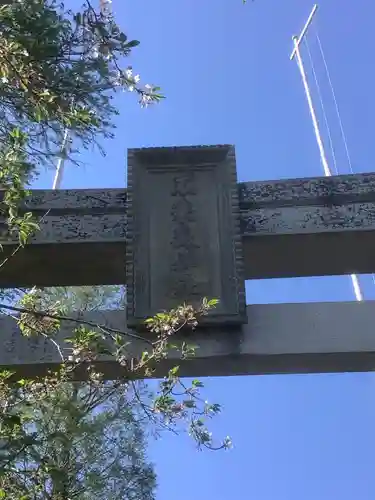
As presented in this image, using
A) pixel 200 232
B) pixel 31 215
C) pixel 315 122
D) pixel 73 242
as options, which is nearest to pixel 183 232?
pixel 200 232

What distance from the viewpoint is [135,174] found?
9.88 ft

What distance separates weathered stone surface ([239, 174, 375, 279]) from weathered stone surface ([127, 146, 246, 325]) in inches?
5.1

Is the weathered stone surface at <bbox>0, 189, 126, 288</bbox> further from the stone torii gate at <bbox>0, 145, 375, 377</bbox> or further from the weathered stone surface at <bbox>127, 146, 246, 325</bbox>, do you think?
the weathered stone surface at <bbox>127, 146, 246, 325</bbox>

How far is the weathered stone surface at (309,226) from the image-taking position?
2.89 m

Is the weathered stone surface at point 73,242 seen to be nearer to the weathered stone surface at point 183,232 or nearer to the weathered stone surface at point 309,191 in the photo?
the weathered stone surface at point 183,232

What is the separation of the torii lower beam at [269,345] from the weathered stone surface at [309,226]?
0.26 metres

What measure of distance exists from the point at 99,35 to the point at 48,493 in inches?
56.4

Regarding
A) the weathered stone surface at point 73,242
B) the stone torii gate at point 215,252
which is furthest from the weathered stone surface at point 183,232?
the weathered stone surface at point 73,242

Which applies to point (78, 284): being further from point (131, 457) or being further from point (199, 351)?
point (131, 457)

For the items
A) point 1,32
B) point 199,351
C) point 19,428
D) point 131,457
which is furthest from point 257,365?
point 131,457

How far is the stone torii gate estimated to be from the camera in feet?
8.96

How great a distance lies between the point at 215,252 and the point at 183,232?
17cm

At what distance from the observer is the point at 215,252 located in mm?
2828

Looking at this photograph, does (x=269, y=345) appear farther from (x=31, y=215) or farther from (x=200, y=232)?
(x=31, y=215)
